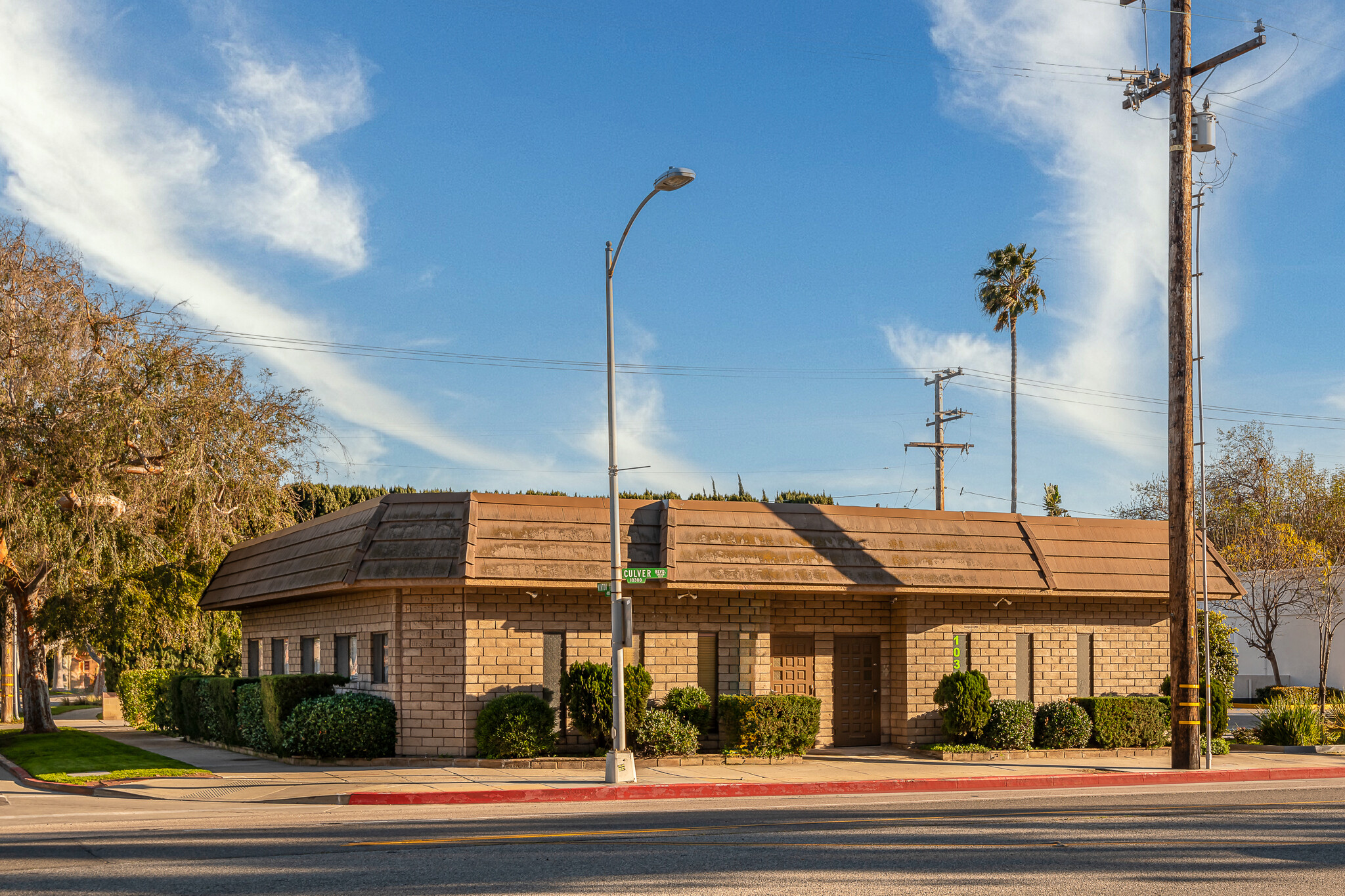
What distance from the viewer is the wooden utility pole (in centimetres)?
2167

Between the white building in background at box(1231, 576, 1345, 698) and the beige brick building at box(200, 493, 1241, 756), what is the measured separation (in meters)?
20.0

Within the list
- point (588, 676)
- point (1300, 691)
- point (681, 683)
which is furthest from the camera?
point (1300, 691)

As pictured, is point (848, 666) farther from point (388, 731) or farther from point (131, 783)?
point (131, 783)

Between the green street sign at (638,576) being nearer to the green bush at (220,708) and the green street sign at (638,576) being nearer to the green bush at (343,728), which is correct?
the green bush at (343,728)

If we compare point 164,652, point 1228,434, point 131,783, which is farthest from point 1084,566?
point 1228,434

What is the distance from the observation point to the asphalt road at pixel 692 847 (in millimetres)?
10023

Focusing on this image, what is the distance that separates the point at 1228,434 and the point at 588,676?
46.9m

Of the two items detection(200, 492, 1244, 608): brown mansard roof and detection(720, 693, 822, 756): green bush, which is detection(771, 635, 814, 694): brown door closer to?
detection(720, 693, 822, 756): green bush

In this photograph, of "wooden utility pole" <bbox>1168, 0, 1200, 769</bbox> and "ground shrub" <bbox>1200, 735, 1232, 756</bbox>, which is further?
"ground shrub" <bbox>1200, 735, 1232, 756</bbox>

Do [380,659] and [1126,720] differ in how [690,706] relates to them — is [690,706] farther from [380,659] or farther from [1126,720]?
[1126,720]

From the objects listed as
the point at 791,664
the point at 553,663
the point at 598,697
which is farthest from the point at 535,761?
the point at 791,664

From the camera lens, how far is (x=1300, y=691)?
129 feet

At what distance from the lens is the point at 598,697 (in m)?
21.0

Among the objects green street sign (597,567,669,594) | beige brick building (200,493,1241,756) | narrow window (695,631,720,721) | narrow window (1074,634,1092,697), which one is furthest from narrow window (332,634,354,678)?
narrow window (1074,634,1092,697)
